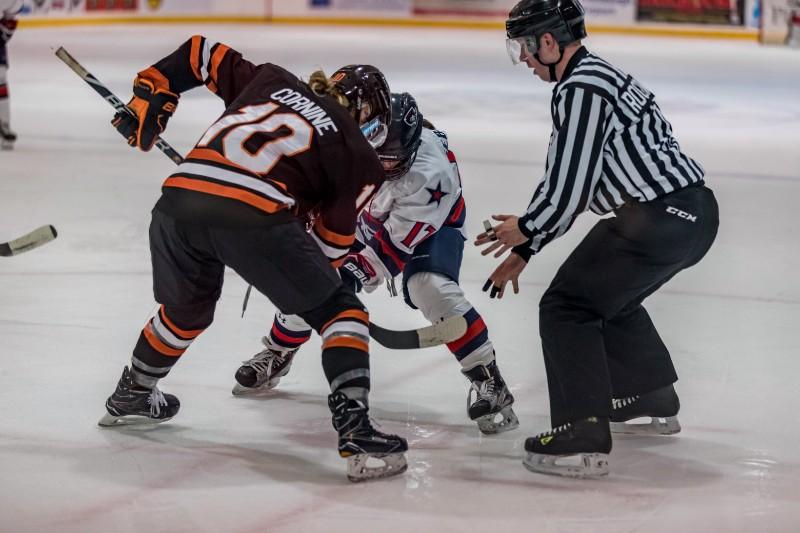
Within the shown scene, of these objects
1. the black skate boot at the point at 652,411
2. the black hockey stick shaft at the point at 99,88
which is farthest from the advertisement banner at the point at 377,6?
the black skate boot at the point at 652,411

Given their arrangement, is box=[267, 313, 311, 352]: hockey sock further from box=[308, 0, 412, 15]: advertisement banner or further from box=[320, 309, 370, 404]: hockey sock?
box=[308, 0, 412, 15]: advertisement banner

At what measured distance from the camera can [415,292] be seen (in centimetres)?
351

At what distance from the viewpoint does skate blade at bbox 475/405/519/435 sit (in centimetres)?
332

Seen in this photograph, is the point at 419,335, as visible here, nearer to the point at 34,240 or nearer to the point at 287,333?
the point at 287,333

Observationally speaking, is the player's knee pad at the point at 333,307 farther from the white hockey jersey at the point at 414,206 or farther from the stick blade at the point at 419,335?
the white hockey jersey at the point at 414,206

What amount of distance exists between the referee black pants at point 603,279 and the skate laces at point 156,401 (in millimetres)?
994

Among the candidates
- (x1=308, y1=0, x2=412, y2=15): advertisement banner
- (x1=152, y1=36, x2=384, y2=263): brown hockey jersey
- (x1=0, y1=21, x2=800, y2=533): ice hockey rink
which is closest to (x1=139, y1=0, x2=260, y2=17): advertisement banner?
(x1=308, y1=0, x2=412, y2=15): advertisement banner

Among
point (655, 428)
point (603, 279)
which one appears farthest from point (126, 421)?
point (655, 428)

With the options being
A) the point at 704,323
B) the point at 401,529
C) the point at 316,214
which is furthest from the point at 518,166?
the point at 401,529

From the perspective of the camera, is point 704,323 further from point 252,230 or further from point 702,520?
point 252,230

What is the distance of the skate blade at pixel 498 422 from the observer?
131 inches

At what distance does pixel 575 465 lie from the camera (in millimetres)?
2973

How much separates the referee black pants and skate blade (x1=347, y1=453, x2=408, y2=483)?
0.42 m

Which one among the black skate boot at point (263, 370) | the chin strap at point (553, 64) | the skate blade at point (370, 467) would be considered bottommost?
the black skate boot at point (263, 370)
